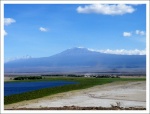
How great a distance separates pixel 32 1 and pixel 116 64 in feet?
82.3

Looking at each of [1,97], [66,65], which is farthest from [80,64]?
[1,97]

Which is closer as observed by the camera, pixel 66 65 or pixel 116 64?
pixel 66 65

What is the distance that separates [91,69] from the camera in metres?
30.0

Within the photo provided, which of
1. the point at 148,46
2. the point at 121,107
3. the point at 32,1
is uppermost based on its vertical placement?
the point at 32,1

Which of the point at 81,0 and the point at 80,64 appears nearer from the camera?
the point at 81,0

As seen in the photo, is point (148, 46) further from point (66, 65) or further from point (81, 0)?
point (66, 65)

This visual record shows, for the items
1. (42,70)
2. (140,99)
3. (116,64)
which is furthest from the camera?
(116,64)

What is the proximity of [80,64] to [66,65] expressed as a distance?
125cm

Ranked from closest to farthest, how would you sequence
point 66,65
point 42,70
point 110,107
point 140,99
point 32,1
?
point 32,1 < point 110,107 < point 140,99 < point 66,65 < point 42,70

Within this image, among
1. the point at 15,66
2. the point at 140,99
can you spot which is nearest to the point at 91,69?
the point at 15,66

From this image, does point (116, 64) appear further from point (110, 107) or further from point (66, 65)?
point (110, 107)

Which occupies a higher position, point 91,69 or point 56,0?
point 56,0

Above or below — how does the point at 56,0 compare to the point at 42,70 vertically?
above

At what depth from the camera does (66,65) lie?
88.4 feet
